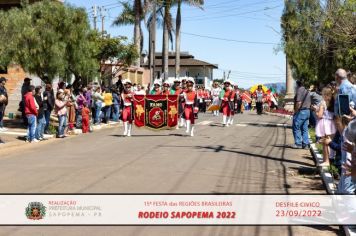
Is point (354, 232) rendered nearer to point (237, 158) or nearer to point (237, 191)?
point (237, 191)

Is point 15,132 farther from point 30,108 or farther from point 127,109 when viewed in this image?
point 127,109

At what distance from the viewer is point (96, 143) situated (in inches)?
674

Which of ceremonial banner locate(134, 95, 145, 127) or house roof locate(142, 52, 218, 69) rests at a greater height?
A: house roof locate(142, 52, 218, 69)

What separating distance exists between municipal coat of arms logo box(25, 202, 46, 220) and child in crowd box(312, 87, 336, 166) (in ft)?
17.2

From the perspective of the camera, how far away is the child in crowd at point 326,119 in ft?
34.4

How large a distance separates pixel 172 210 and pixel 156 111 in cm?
1261

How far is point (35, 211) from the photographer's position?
7309 mm

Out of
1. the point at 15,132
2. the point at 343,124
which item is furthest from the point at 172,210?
the point at 15,132

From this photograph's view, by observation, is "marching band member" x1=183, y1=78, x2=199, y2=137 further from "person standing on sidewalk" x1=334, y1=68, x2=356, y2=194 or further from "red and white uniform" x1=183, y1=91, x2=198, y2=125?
"person standing on sidewalk" x1=334, y1=68, x2=356, y2=194

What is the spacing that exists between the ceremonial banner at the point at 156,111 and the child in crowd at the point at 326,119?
8.82 meters

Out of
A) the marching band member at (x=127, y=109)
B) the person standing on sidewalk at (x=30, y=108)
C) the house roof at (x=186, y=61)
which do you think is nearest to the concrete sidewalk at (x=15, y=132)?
the person standing on sidewalk at (x=30, y=108)

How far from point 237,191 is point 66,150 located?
7247 mm

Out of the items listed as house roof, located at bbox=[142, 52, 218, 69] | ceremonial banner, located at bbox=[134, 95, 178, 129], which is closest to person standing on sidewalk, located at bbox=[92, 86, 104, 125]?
ceremonial banner, located at bbox=[134, 95, 178, 129]

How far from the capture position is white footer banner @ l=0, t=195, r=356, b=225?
712 cm
